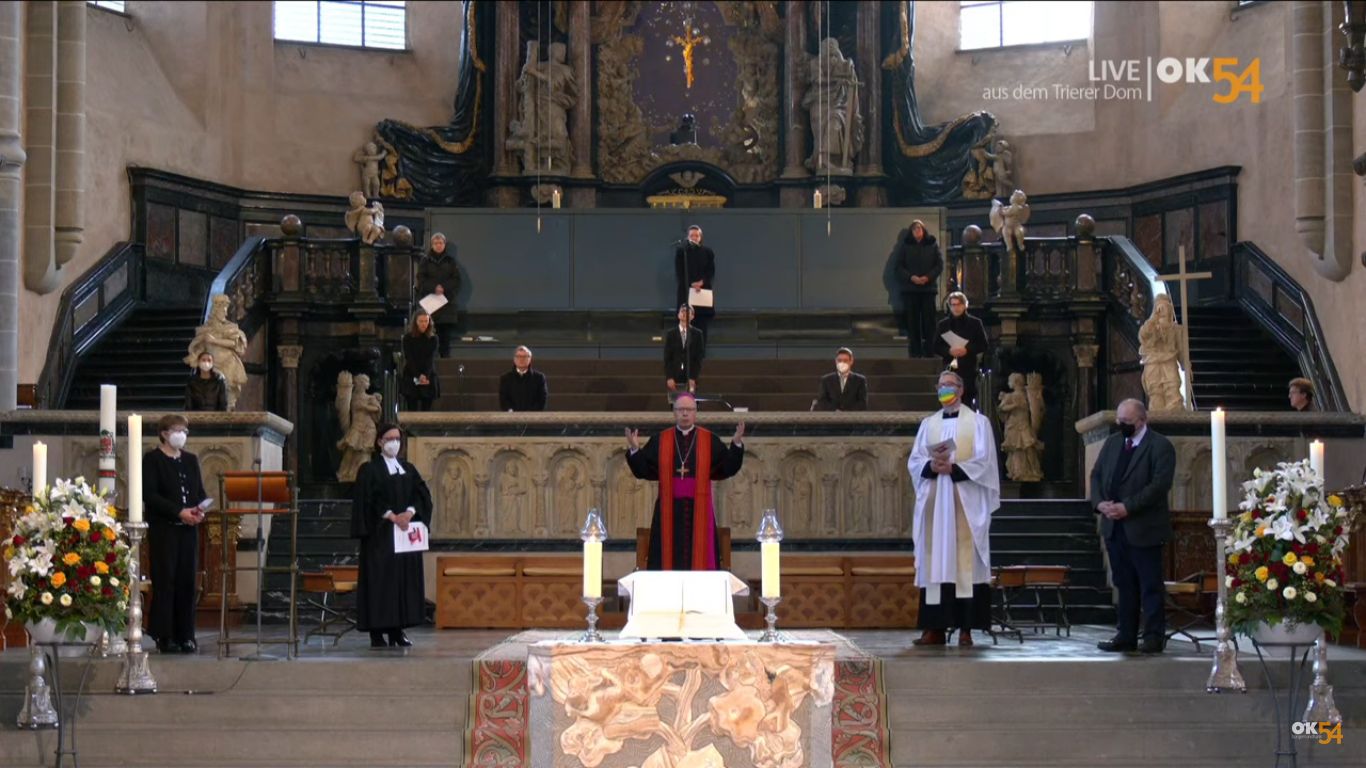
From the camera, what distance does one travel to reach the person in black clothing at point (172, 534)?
13586 mm

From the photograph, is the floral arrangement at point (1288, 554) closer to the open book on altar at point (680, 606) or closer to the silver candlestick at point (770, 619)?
the silver candlestick at point (770, 619)

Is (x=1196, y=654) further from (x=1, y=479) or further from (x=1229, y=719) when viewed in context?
(x=1, y=479)

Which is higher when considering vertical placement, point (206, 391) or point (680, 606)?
point (206, 391)

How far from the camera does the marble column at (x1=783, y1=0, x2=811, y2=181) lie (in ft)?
93.9

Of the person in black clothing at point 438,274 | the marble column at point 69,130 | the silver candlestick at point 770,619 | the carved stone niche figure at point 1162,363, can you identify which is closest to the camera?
the silver candlestick at point 770,619

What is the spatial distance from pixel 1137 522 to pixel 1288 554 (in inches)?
60.8

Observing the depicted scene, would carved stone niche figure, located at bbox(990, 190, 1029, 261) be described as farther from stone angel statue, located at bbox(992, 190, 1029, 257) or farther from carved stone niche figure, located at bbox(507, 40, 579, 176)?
carved stone niche figure, located at bbox(507, 40, 579, 176)

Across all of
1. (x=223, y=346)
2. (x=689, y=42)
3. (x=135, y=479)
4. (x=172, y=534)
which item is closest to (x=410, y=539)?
(x=172, y=534)

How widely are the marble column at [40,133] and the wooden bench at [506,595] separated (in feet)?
25.5

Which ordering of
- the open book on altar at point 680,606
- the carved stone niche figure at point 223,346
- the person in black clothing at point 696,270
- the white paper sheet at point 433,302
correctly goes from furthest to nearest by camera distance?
the white paper sheet at point 433,302 → the person in black clothing at point 696,270 → the carved stone niche figure at point 223,346 → the open book on altar at point 680,606

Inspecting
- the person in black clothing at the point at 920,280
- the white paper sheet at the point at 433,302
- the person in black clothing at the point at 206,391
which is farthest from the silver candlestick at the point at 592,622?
the person in black clothing at the point at 920,280

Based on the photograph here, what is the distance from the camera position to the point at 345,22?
1172 inches

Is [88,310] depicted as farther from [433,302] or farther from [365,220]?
[433,302]

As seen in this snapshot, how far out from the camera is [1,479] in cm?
1752
